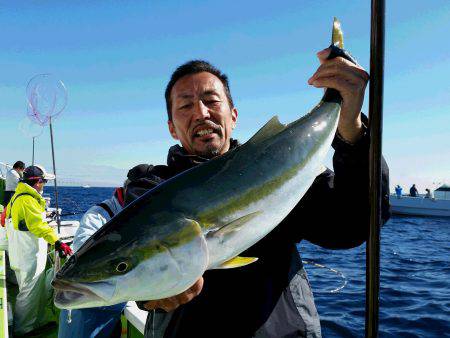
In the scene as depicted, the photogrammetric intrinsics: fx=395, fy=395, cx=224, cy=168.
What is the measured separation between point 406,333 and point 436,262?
9.91m

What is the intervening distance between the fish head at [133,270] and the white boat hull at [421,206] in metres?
47.2

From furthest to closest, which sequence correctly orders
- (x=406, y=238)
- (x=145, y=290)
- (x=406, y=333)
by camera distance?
(x=406, y=238), (x=406, y=333), (x=145, y=290)

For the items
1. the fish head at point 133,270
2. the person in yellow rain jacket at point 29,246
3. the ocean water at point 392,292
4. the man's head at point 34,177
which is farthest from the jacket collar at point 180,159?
the man's head at point 34,177

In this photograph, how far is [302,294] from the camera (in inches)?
91.5

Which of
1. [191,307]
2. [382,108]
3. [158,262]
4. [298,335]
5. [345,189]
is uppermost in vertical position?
[382,108]

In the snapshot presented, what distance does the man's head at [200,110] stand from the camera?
99.8 inches

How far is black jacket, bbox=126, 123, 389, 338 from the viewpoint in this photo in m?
2.17

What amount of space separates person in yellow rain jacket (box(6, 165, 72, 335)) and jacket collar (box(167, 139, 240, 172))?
18.9ft

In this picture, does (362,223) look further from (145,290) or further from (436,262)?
(436,262)

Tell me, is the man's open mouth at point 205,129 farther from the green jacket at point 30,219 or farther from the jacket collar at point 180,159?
the green jacket at point 30,219

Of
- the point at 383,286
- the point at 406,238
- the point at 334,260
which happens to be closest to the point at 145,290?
the point at 383,286

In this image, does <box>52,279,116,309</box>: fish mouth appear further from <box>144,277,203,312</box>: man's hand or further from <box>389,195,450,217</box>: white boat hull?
<box>389,195,450,217</box>: white boat hull

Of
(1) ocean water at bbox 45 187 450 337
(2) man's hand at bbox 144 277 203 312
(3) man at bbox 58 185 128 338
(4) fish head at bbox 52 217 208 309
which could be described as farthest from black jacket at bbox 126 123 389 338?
(1) ocean water at bbox 45 187 450 337

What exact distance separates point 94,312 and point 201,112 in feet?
11.6
